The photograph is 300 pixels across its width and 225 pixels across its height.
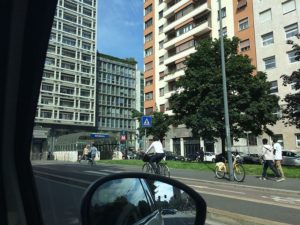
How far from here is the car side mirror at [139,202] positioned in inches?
89.1

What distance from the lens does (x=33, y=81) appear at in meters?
2.74

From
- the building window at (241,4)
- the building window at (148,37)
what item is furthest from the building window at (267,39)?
the building window at (148,37)

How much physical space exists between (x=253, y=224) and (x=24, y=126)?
4.89 meters

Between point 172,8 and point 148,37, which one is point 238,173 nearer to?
point 172,8

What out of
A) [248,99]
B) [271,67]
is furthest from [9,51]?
[271,67]

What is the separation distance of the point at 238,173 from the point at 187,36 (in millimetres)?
44516

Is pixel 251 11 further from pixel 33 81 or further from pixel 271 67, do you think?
pixel 33 81

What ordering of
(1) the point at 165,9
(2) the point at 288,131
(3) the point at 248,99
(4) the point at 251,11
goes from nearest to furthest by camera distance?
(3) the point at 248,99
(2) the point at 288,131
(4) the point at 251,11
(1) the point at 165,9

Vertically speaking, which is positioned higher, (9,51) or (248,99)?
(248,99)

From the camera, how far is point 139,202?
2494mm

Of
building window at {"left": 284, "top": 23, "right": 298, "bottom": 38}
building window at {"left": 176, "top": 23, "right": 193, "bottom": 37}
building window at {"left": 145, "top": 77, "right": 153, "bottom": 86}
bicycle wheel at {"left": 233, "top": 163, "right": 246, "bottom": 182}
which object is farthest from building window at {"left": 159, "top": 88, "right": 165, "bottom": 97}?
bicycle wheel at {"left": 233, "top": 163, "right": 246, "bottom": 182}

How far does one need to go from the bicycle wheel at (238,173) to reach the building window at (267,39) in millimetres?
32003

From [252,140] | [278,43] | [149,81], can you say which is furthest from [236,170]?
[149,81]

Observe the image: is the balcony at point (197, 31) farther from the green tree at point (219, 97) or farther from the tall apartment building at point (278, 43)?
the green tree at point (219, 97)
